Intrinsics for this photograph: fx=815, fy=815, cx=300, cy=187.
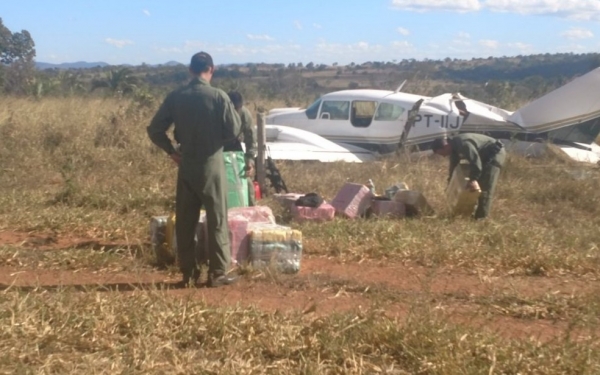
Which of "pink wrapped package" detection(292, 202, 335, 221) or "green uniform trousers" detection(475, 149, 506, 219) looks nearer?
"pink wrapped package" detection(292, 202, 335, 221)

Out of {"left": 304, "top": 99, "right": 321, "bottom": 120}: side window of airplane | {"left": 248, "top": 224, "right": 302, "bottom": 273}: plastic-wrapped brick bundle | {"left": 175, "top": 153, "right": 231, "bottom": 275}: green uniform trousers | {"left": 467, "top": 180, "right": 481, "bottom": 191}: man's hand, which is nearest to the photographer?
{"left": 175, "top": 153, "right": 231, "bottom": 275}: green uniform trousers

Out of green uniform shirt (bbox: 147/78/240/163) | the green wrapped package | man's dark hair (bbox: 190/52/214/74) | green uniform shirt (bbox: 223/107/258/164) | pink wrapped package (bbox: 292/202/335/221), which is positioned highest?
man's dark hair (bbox: 190/52/214/74)

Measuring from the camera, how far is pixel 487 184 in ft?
32.9

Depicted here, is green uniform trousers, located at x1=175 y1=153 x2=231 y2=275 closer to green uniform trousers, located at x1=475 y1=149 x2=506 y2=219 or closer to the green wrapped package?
the green wrapped package

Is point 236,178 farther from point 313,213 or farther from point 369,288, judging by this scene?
point 369,288

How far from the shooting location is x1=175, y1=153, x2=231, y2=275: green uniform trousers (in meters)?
6.48

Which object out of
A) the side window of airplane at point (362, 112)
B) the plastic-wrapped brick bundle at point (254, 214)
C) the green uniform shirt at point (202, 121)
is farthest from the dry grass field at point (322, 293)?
the side window of airplane at point (362, 112)

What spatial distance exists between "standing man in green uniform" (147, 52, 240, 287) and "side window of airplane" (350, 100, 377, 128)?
10.8 metres

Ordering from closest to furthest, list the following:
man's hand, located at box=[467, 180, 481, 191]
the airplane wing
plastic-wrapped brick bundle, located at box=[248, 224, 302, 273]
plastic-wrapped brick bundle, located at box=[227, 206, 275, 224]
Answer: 1. plastic-wrapped brick bundle, located at box=[248, 224, 302, 273]
2. plastic-wrapped brick bundle, located at box=[227, 206, 275, 224]
3. man's hand, located at box=[467, 180, 481, 191]
4. the airplane wing

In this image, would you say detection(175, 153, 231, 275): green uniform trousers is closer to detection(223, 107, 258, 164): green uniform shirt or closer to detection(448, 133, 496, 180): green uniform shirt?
detection(223, 107, 258, 164): green uniform shirt

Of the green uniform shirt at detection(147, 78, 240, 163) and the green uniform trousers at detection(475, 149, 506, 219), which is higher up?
the green uniform shirt at detection(147, 78, 240, 163)

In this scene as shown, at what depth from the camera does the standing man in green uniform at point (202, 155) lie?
6480 mm

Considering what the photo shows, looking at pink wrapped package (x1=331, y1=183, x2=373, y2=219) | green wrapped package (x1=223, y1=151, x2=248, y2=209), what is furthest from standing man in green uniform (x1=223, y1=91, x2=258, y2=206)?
pink wrapped package (x1=331, y1=183, x2=373, y2=219)

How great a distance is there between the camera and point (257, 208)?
7.93 m
